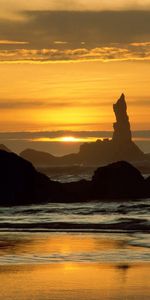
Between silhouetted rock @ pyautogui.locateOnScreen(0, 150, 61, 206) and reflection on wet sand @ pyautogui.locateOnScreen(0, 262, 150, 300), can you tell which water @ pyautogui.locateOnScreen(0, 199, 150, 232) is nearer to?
silhouetted rock @ pyautogui.locateOnScreen(0, 150, 61, 206)

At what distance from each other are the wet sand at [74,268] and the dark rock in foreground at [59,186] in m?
26.9

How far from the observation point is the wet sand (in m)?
20.3

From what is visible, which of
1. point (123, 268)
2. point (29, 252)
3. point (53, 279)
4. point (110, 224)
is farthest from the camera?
point (110, 224)

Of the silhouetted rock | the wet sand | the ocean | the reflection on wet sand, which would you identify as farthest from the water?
the reflection on wet sand

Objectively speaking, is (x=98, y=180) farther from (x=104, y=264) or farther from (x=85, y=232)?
(x=104, y=264)

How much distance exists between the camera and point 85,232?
39156mm

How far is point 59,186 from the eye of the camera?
6378 centimetres

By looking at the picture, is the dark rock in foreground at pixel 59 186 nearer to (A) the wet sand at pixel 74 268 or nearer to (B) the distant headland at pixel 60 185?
(B) the distant headland at pixel 60 185

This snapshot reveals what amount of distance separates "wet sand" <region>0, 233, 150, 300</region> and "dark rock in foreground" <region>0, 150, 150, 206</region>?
26935mm

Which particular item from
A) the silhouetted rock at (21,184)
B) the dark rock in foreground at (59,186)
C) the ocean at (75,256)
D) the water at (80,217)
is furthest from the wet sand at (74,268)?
the dark rock in foreground at (59,186)

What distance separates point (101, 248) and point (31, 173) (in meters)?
32.1

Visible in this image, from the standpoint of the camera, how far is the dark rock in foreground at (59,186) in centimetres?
6231

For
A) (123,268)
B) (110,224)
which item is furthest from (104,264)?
(110,224)

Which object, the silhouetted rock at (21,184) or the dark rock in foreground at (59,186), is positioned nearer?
the silhouetted rock at (21,184)
